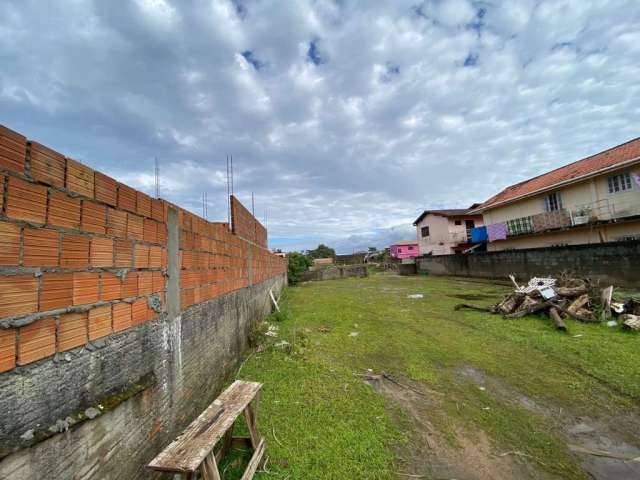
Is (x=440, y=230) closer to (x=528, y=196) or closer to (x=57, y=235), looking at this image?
(x=528, y=196)

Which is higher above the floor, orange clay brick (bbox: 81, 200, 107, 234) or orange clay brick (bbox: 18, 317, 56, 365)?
orange clay brick (bbox: 81, 200, 107, 234)

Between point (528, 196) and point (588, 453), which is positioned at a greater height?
point (528, 196)

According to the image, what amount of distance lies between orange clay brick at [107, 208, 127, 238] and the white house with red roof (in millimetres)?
16548

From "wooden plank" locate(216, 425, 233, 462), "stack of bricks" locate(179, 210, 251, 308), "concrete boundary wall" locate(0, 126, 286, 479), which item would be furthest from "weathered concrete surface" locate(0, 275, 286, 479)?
"wooden plank" locate(216, 425, 233, 462)

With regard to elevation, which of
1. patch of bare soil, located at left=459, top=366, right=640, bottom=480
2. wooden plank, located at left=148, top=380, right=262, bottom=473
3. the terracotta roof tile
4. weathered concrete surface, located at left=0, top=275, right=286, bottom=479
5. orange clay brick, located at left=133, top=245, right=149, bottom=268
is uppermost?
the terracotta roof tile

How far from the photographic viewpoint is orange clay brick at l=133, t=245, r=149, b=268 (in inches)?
67.1

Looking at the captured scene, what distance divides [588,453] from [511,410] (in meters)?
0.62

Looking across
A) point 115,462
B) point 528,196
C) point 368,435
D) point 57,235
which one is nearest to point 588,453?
point 368,435

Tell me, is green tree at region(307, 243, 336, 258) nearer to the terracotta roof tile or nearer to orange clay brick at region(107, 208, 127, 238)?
the terracotta roof tile

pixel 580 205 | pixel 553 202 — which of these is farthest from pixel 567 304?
pixel 553 202

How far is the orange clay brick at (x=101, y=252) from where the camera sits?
1.37m

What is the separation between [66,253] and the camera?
4.00ft

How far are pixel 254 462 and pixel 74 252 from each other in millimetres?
1696

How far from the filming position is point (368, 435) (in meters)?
2.35
